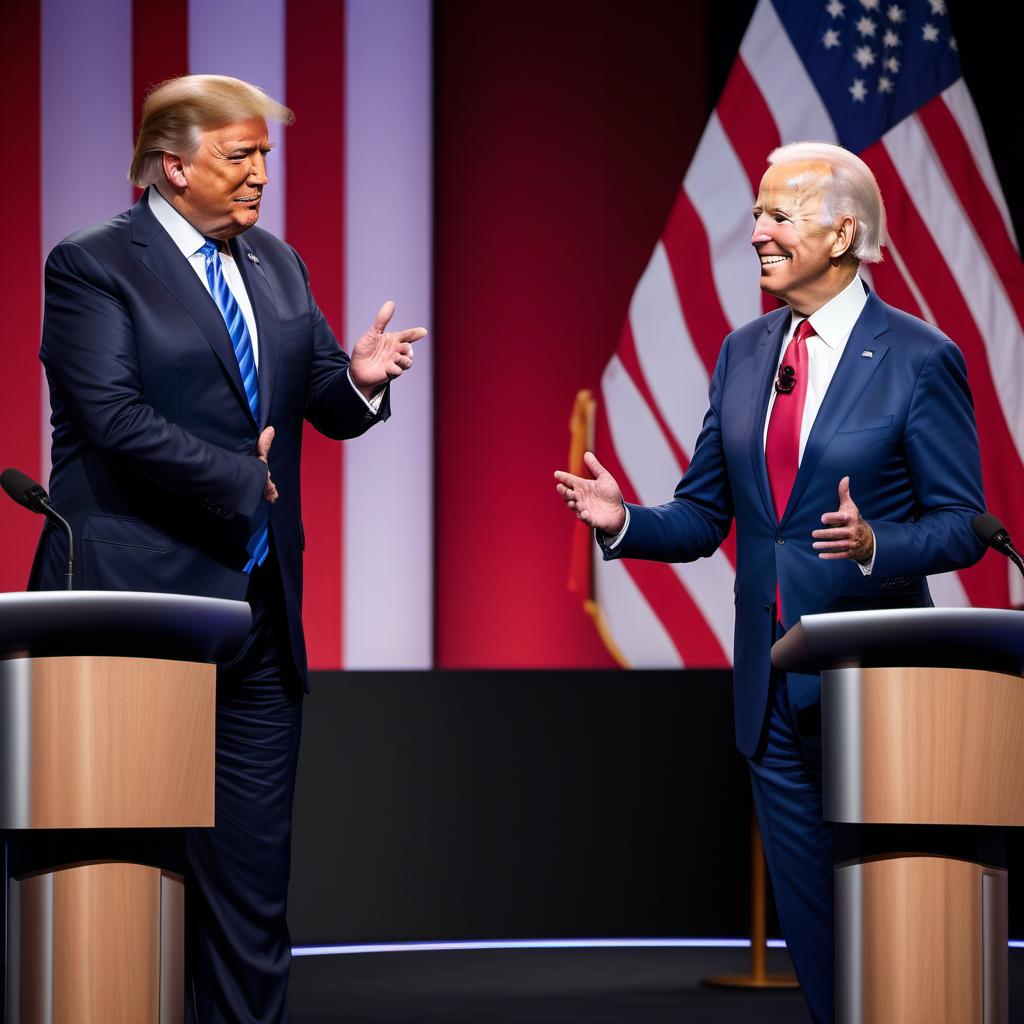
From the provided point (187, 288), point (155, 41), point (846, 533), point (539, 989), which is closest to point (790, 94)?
point (155, 41)

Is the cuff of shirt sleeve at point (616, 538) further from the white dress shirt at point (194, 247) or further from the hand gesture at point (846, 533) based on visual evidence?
the white dress shirt at point (194, 247)

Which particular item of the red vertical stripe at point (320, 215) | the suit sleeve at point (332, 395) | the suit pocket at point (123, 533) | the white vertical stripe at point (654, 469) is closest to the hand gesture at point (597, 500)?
the suit sleeve at point (332, 395)

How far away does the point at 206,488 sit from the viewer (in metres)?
2.32

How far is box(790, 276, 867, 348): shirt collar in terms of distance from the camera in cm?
251

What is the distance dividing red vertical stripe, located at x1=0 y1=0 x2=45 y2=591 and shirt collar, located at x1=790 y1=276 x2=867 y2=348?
10.5ft

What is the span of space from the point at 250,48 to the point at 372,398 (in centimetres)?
291

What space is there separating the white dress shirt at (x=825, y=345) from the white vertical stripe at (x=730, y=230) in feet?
8.71

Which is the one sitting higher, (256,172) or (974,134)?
(974,134)

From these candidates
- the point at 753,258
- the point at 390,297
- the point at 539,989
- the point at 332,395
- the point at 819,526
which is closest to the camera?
the point at 819,526

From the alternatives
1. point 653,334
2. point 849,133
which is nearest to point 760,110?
point 849,133

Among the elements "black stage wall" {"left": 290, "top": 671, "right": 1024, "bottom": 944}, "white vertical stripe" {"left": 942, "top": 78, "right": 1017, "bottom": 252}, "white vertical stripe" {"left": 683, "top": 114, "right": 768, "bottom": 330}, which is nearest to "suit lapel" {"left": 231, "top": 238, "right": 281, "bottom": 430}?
"black stage wall" {"left": 290, "top": 671, "right": 1024, "bottom": 944}

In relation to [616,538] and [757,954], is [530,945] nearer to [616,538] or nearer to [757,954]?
[757,954]

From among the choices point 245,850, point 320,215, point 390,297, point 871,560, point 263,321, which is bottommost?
point 245,850

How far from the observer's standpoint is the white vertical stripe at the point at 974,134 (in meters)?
5.20
